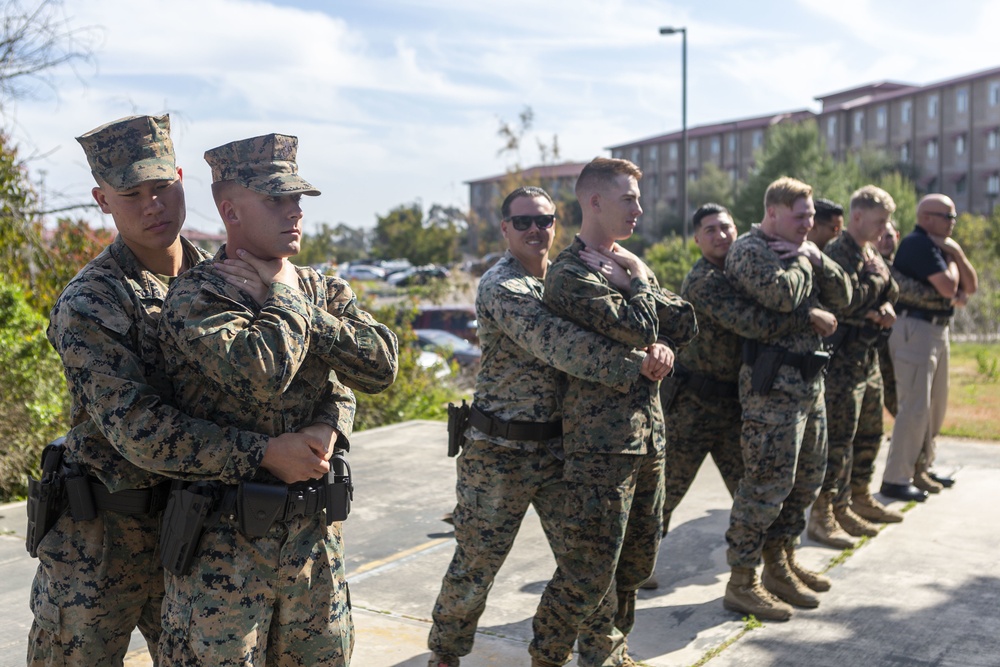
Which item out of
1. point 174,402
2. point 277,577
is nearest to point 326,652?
point 277,577

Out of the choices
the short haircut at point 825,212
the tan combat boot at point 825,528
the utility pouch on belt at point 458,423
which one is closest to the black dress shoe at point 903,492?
the tan combat boot at point 825,528

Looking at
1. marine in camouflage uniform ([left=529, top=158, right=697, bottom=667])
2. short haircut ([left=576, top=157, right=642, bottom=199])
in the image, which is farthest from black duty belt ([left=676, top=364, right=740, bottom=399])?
short haircut ([left=576, top=157, right=642, bottom=199])

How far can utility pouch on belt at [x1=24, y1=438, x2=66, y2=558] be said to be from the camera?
106 inches

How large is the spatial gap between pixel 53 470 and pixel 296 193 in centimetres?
105

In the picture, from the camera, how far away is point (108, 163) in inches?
107

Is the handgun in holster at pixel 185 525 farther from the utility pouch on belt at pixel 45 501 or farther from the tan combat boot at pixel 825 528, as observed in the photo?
A: the tan combat boot at pixel 825 528

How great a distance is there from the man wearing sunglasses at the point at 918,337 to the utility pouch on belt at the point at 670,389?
2475 millimetres

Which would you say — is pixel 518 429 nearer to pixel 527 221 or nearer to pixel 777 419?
pixel 527 221

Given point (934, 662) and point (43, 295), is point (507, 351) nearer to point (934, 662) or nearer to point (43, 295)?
point (934, 662)

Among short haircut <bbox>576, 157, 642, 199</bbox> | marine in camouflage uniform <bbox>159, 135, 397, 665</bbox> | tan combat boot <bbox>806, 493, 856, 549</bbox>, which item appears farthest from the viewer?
tan combat boot <bbox>806, 493, 856, 549</bbox>

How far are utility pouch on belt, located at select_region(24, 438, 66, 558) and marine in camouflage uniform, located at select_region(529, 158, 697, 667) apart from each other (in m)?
1.74

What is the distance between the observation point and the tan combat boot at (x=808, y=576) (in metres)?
5.01

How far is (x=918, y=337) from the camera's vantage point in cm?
677

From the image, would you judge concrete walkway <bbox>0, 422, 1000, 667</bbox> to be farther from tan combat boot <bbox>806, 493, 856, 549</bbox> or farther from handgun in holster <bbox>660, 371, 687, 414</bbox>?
handgun in holster <bbox>660, 371, 687, 414</bbox>
